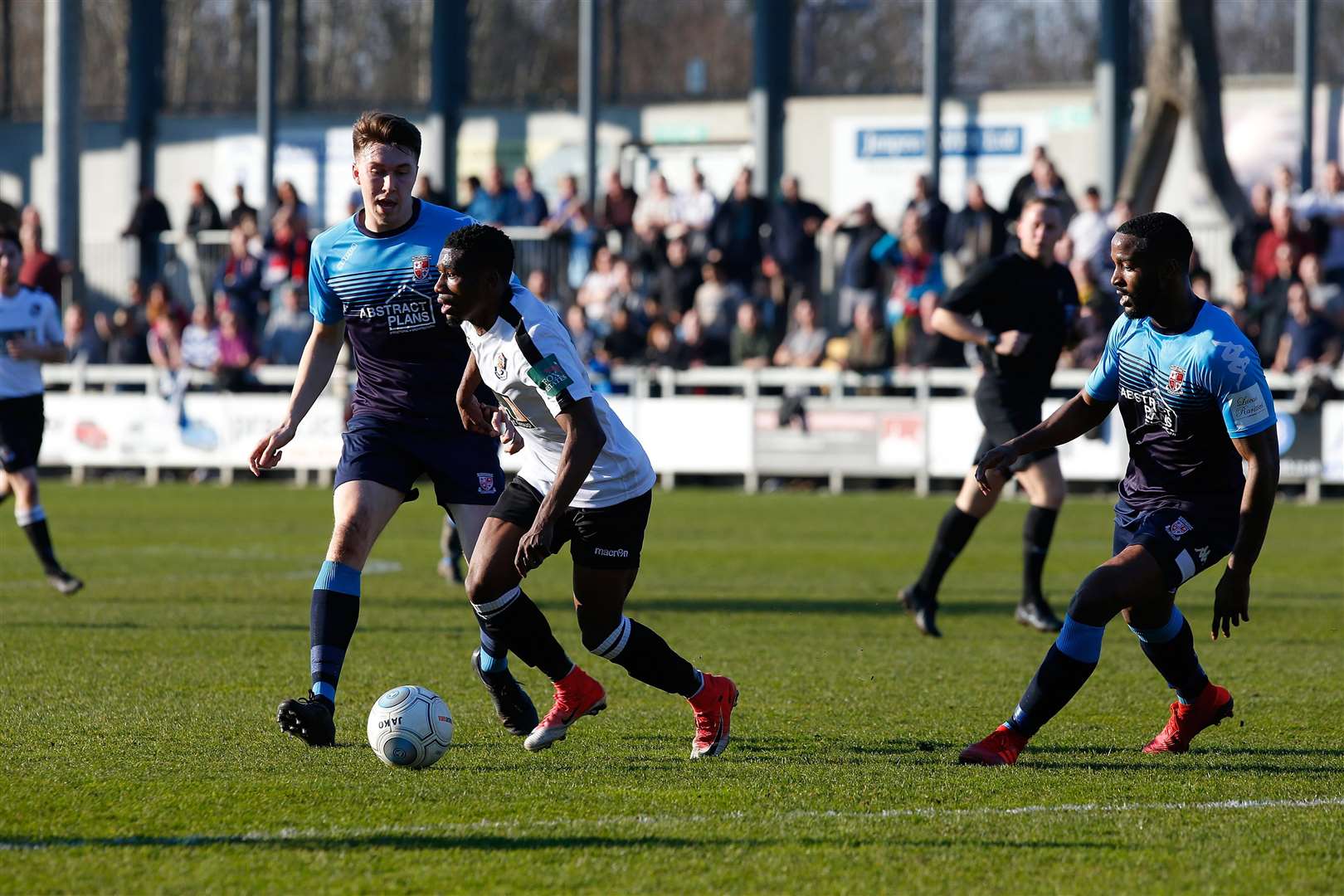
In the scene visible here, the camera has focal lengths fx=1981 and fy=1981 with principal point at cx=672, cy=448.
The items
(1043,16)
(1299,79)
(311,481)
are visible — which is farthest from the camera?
(1043,16)

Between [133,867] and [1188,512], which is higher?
[1188,512]

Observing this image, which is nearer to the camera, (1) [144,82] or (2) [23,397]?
(2) [23,397]

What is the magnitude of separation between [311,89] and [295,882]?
47445 millimetres

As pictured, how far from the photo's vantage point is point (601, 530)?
6430 millimetres

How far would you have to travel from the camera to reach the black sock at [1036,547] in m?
10.4

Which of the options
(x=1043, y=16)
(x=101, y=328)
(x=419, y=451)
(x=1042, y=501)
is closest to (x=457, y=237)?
(x=419, y=451)

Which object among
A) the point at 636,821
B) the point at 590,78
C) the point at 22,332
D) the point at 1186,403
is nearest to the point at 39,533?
the point at 22,332

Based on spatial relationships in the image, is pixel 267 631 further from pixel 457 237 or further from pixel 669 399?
pixel 669 399

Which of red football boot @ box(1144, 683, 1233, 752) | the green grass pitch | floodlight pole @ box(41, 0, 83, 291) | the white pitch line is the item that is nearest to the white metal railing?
floodlight pole @ box(41, 0, 83, 291)

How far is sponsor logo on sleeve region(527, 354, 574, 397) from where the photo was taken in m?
6.09

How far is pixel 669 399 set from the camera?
853 inches

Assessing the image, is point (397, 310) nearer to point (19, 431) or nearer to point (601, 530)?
point (601, 530)

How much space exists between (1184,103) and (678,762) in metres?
20.8

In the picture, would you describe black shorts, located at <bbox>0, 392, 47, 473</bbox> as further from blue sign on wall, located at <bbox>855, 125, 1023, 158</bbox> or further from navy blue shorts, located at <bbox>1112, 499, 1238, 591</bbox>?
blue sign on wall, located at <bbox>855, 125, 1023, 158</bbox>
